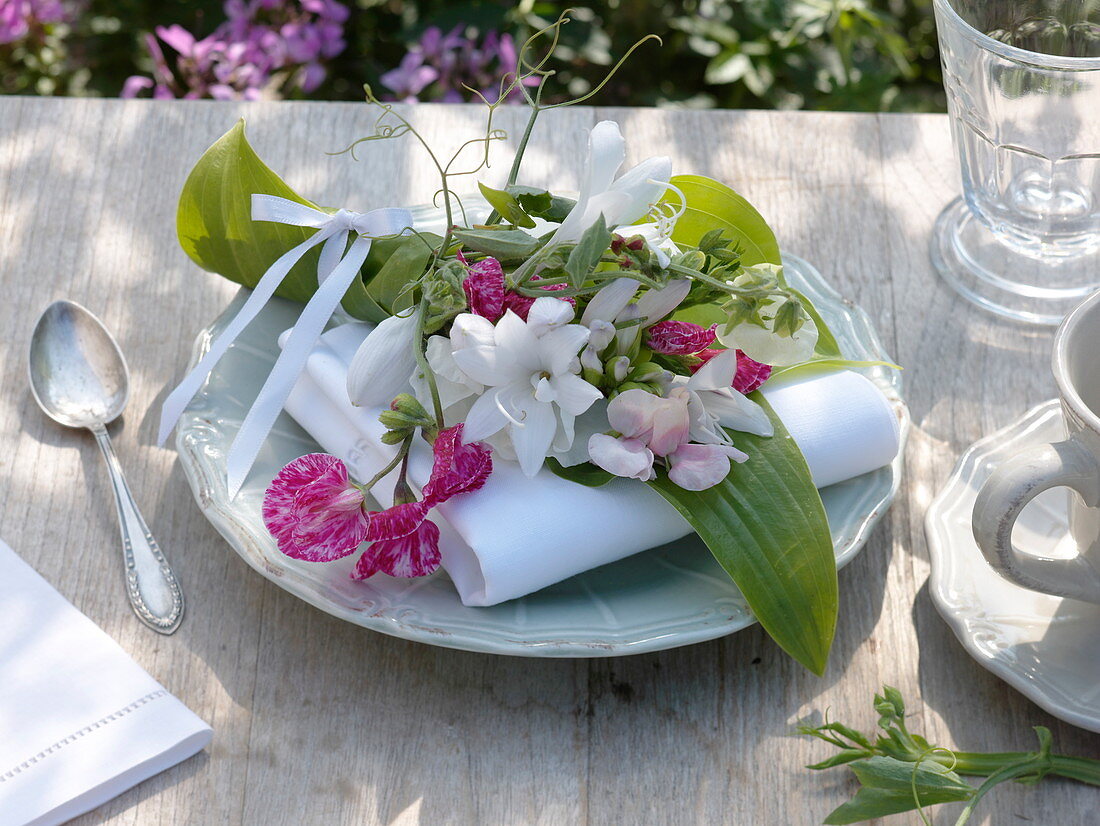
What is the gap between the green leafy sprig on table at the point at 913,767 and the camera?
442 mm

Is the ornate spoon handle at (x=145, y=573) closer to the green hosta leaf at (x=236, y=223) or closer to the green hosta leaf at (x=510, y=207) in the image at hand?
the green hosta leaf at (x=236, y=223)

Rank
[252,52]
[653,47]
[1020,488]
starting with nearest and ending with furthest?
1. [1020,488]
2. [252,52]
3. [653,47]

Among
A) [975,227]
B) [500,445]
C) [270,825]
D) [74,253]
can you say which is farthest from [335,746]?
[975,227]

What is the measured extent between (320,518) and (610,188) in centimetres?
19

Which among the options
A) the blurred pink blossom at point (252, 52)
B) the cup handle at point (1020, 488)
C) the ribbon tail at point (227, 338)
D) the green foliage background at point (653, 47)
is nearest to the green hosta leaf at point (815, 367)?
the cup handle at point (1020, 488)

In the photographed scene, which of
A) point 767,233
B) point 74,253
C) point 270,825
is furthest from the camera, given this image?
point 74,253

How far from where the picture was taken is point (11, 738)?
1.55 ft

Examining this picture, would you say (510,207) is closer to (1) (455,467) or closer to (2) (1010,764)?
(1) (455,467)

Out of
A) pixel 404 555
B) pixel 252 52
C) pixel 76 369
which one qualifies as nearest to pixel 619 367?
pixel 404 555

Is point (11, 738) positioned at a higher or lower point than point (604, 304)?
lower

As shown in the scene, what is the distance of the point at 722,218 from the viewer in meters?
0.59

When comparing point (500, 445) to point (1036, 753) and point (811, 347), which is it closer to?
point (811, 347)

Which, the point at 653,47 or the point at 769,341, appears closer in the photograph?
the point at 769,341

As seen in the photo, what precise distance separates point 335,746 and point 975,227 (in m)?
0.51
